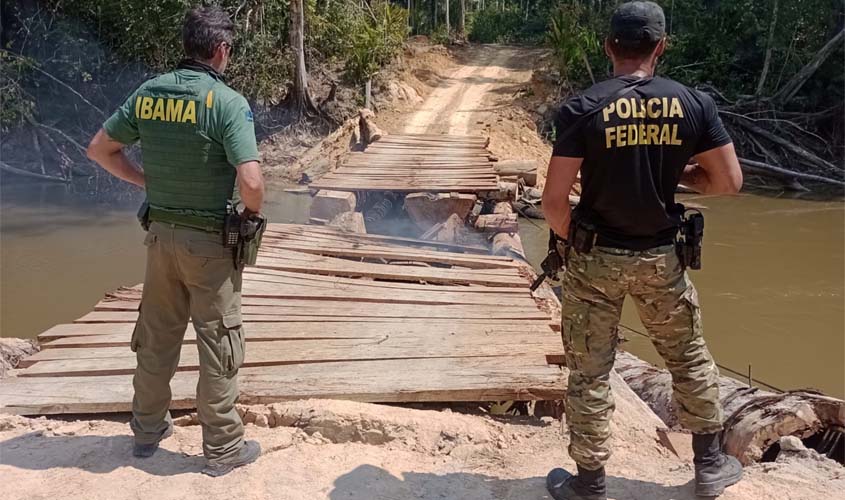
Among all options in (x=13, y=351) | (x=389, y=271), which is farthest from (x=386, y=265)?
(x=13, y=351)

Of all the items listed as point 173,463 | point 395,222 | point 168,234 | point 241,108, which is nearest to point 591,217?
point 241,108

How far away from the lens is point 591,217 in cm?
262

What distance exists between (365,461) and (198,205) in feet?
4.17

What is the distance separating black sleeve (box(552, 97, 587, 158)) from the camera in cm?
244

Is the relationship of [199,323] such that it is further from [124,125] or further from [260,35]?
[260,35]

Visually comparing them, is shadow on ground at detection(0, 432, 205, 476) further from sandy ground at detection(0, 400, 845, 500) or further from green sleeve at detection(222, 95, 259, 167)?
green sleeve at detection(222, 95, 259, 167)

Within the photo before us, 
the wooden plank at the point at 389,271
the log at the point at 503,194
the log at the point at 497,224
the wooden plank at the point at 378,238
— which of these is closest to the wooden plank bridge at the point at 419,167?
the log at the point at 503,194

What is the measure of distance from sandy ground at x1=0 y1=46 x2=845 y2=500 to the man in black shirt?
0.95 feet

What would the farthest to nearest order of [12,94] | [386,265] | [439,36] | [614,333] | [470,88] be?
[439,36] < [470,88] < [12,94] < [386,265] < [614,333]

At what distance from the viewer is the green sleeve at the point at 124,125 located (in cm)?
284

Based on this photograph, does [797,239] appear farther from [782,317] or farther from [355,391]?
[355,391]

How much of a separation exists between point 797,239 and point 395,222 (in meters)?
6.93

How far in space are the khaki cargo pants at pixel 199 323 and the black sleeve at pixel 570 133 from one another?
1.34m

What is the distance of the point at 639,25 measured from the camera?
2.42 metres
